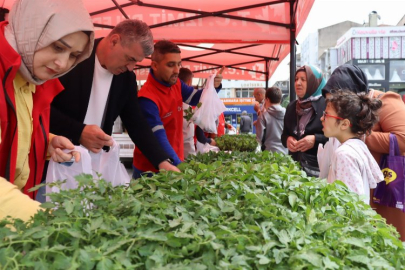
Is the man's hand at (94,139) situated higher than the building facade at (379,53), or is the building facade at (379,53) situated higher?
the building facade at (379,53)

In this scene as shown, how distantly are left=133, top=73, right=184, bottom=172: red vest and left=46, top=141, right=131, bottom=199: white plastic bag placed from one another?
916 millimetres

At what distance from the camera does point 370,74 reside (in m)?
40.9

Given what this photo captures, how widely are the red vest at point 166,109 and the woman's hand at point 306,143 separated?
3.57 feet

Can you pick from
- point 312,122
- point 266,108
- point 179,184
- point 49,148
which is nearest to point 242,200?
point 179,184

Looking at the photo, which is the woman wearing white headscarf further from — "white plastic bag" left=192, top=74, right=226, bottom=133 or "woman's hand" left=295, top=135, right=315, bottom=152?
"woman's hand" left=295, top=135, right=315, bottom=152

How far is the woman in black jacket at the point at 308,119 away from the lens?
388 centimetres

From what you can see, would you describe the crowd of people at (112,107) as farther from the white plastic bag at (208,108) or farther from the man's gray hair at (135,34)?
the white plastic bag at (208,108)

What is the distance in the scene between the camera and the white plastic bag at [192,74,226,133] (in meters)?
4.04

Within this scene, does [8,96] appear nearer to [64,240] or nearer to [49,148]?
[49,148]

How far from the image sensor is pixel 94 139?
7.95 ft

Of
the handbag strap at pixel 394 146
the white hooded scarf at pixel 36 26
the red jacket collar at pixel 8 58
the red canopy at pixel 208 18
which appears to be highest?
the red canopy at pixel 208 18

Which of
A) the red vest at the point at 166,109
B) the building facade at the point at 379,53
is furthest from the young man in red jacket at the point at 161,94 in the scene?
the building facade at the point at 379,53

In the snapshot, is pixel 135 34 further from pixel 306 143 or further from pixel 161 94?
pixel 306 143

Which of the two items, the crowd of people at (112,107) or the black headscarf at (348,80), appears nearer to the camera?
the crowd of people at (112,107)
